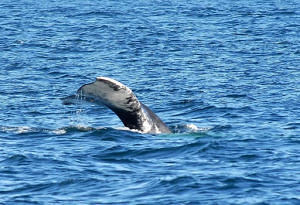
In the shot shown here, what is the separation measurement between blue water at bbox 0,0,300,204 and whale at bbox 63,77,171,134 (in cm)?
36

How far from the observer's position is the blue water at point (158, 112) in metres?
14.9

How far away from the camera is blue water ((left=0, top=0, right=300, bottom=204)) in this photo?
48.9ft

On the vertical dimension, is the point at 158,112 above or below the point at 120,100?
below

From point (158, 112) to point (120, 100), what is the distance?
6105 millimetres

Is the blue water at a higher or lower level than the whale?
lower

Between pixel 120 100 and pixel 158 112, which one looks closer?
pixel 120 100

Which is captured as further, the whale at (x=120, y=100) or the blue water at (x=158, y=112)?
the whale at (x=120, y=100)

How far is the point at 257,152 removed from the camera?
57.0ft

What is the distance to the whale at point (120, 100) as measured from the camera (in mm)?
16203

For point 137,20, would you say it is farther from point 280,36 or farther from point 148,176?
point 148,176

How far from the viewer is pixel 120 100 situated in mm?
16734

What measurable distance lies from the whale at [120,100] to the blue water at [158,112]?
360 mm

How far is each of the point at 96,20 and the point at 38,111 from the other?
1026 inches

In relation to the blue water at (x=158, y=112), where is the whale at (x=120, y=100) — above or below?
above
